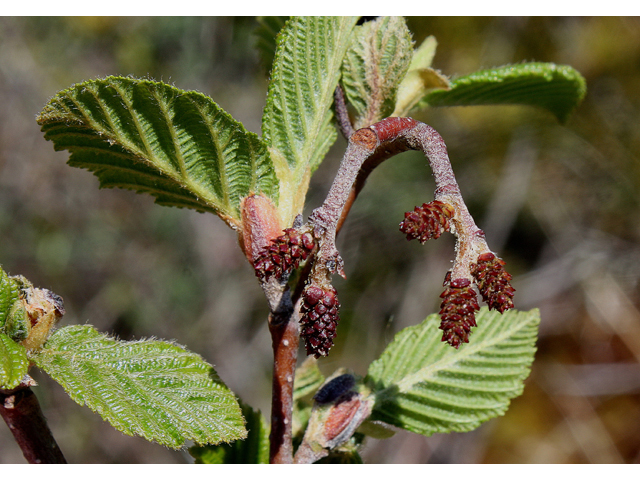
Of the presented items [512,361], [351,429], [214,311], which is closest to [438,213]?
[351,429]

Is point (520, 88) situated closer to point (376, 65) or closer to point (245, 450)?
point (376, 65)

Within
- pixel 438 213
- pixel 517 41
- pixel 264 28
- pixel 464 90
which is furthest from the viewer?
pixel 517 41

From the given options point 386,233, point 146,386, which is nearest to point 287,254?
point 146,386

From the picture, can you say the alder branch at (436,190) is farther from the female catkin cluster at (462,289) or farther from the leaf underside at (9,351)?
the leaf underside at (9,351)

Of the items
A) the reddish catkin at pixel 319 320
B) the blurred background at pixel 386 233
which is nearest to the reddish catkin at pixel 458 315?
the reddish catkin at pixel 319 320

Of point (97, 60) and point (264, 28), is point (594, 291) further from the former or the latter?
point (97, 60)

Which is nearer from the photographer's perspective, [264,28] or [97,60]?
[264,28]

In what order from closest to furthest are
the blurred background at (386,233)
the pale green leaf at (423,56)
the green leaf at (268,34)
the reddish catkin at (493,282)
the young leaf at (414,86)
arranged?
the reddish catkin at (493,282)
the young leaf at (414,86)
the pale green leaf at (423,56)
the green leaf at (268,34)
the blurred background at (386,233)
